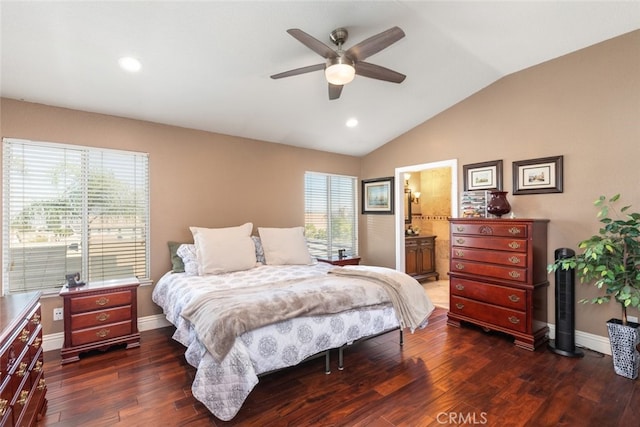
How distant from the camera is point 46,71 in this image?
2520mm

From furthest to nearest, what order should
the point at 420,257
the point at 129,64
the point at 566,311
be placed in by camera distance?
the point at 420,257 → the point at 566,311 → the point at 129,64

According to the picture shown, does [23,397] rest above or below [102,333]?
above

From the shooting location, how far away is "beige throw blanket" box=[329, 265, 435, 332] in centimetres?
268

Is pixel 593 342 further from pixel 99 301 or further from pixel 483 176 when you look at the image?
pixel 99 301

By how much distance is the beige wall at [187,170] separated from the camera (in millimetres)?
3000

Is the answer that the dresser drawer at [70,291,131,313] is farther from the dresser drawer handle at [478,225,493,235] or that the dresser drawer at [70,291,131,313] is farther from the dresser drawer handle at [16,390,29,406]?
the dresser drawer handle at [478,225,493,235]

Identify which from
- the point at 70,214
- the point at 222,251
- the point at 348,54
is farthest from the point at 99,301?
the point at 348,54

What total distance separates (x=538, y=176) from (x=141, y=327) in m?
4.77

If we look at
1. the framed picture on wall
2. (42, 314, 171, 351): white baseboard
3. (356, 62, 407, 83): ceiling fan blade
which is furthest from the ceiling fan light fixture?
(42, 314, 171, 351): white baseboard

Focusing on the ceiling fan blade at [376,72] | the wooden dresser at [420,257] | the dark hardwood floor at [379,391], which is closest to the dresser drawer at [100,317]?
the dark hardwood floor at [379,391]

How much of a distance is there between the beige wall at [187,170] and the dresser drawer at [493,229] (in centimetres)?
233

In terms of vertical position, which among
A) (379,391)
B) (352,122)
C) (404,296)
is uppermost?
(352,122)

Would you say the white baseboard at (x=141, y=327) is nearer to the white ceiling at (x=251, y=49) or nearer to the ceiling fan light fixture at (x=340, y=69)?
the white ceiling at (x=251, y=49)

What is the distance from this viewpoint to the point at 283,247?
12.5ft
